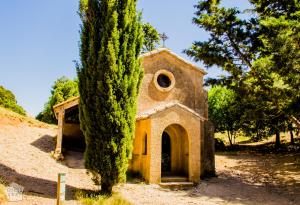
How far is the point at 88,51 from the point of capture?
10930 millimetres

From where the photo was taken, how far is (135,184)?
522 inches

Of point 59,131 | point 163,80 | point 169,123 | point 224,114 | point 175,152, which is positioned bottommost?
point 175,152

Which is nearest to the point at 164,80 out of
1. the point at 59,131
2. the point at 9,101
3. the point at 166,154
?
the point at 166,154

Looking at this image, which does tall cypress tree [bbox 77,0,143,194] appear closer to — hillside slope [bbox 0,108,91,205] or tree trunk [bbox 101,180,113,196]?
tree trunk [bbox 101,180,113,196]

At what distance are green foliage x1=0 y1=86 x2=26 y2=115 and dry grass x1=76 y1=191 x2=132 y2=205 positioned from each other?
1601 inches

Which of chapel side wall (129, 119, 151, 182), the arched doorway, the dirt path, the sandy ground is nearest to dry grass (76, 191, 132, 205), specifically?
the sandy ground

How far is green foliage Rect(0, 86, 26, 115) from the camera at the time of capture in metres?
45.3

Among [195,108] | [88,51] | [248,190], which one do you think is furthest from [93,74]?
[248,190]

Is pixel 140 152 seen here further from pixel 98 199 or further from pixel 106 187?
pixel 98 199

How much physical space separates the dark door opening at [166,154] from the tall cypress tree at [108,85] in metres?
5.95

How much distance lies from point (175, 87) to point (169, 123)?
2.99 metres

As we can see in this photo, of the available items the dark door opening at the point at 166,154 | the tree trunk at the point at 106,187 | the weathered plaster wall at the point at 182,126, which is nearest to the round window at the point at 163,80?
the weathered plaster wall at the point at 182,126

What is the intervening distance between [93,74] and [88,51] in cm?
108

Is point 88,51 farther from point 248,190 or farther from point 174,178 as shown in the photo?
point 248,190
